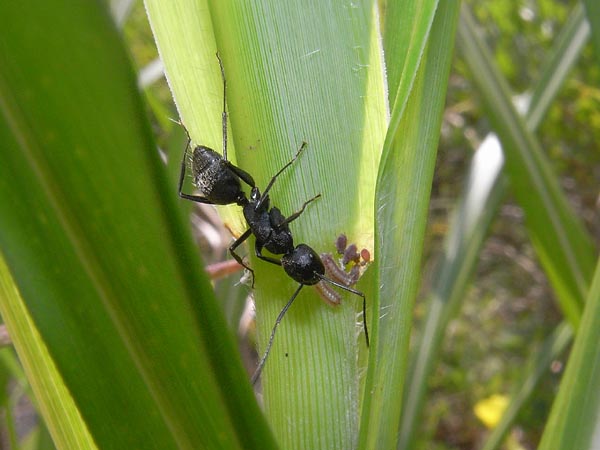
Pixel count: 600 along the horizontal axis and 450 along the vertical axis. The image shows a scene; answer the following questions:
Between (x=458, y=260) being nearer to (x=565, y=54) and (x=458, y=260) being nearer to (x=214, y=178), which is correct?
(x=565, y=54)

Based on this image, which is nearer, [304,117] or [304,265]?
[304,117]

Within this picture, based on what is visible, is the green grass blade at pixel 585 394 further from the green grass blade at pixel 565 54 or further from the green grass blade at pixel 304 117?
the green grass blade at pixel 565 54

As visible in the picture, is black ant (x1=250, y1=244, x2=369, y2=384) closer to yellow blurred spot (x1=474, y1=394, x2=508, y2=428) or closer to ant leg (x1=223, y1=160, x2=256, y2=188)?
ant leg (x1=223, y1=160, x2=256, y2=188)

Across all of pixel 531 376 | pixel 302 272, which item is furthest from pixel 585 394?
pixel 531 376

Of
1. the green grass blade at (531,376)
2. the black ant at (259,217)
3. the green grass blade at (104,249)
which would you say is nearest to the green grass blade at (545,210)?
the green grass blade at (531,376)

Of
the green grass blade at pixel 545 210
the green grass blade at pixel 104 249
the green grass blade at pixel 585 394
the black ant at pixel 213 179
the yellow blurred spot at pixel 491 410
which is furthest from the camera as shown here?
the yellow blurred spot at pixel 491 410

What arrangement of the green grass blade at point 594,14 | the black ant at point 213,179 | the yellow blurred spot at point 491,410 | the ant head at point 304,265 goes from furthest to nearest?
the yellow blurred spot at point 491,410, the black ant at point 213,179, the green grass blade at point 594,14, the ant head at point 304,265
